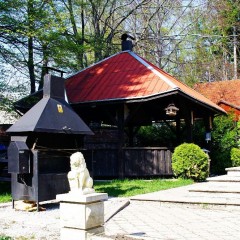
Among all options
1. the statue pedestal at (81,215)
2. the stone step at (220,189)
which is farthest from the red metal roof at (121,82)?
the statue pedestal at (81,215)

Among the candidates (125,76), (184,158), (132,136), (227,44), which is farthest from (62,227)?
(227,44)

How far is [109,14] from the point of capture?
26.7 meters

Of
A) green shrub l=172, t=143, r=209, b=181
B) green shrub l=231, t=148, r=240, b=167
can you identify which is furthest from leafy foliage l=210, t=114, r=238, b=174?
green shrub l=172, t=143, r=209, b=181

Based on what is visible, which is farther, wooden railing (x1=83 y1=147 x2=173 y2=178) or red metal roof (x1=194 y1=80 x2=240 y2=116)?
red metal roof (x1=194 y1=80 x2=240 y2=116)

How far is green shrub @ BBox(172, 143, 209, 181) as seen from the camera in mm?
12305

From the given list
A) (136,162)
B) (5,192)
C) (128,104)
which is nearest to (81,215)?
(5,192)

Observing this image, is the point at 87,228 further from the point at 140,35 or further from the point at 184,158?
the point at 140,35

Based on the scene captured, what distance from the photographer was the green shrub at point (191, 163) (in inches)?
484

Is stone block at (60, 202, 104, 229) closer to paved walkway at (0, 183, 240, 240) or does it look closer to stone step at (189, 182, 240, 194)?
paved walkway at (0, 183, 240, 240)

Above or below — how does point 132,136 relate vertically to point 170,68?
below

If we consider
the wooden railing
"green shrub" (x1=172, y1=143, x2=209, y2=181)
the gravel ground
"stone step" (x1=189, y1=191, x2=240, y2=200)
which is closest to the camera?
the gravel ground

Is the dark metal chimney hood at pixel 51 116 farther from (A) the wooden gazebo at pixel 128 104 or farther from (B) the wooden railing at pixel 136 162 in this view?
(B) the wooden railing at pixel 136 162

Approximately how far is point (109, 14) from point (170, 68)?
763 cm

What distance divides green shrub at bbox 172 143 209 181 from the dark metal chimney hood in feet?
14.7
